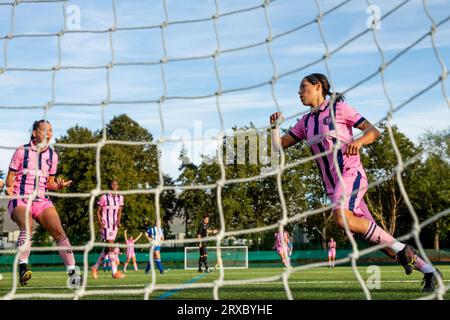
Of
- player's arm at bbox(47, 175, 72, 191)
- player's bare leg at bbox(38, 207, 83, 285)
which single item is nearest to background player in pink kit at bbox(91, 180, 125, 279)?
player's bare leg at bbox(38, 207, 83, 285)

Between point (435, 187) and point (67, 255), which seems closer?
point (67, 255)

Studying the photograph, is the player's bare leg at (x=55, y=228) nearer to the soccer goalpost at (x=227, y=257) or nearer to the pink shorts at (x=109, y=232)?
the pink shorts at (x=109, y=232)

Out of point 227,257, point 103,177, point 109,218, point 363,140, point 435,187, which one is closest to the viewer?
point 363,140

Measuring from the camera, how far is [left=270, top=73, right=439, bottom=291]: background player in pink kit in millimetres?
5586

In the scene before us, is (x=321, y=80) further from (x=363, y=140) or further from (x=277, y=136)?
(x=363, y=140)

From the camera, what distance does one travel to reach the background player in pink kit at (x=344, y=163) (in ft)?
18.3

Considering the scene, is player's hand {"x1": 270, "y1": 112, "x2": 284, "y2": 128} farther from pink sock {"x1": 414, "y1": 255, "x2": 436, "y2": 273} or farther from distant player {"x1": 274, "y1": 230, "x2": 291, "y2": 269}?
pink sock {"x1": 414, "y1": 255, "x2": 436, "y2": 273}

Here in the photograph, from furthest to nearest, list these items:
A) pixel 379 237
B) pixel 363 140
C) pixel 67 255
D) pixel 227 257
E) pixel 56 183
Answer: pixel 227 257, pixel 67 255, pixel 56 183, pixel 379 237, pixel 363 140

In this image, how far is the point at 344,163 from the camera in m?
5.73

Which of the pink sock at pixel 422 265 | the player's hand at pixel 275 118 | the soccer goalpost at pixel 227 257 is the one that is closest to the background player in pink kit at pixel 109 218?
the player's hand at pixel 275 118

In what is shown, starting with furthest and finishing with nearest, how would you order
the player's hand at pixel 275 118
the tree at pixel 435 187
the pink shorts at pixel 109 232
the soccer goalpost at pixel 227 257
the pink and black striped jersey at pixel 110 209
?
1. the tree at pixel 435 187
2. the soccer goalpost at pixel 227 257
3. the pink and black striped jersey at pixel 110 209
4. the pink shorts at pixel 109 232
5. the player's hand at pixel 275 118

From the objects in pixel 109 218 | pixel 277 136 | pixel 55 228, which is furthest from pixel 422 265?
pixel 109 218

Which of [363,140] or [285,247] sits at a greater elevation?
[363,140]

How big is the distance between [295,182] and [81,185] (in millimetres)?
13146
